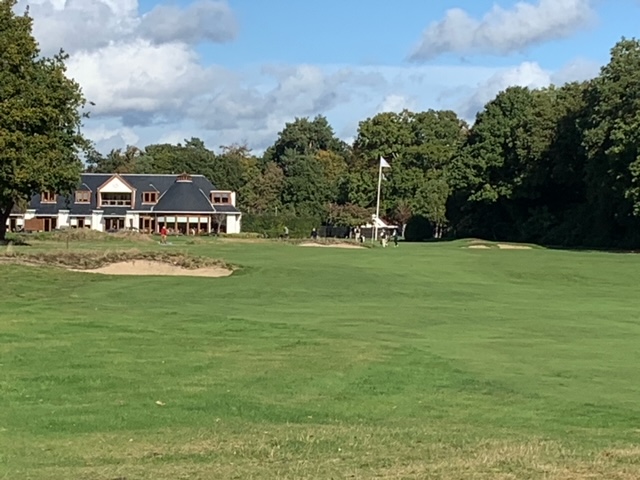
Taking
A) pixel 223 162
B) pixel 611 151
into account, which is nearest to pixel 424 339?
pixel 611 151

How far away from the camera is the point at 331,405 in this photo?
1486 cm

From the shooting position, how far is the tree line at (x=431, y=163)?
58.4m

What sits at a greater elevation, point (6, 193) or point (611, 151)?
point (611, 151)

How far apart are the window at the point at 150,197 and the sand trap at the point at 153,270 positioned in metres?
81.7

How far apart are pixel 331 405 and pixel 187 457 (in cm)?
505

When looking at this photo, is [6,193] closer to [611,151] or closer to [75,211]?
[611,151]

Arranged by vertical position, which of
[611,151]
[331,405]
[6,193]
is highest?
[611,151]

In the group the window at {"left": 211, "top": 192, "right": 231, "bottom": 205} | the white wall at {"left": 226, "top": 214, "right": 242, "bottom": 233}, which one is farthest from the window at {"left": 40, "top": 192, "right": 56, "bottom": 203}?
the white wall at {"left": 226, "top": 214, "right": 242, "bottom": 233}

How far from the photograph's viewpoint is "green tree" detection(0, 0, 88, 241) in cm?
5556

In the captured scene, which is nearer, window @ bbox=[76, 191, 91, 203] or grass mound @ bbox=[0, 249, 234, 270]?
grass mound @ bbox=[0, 249, 234, 270]

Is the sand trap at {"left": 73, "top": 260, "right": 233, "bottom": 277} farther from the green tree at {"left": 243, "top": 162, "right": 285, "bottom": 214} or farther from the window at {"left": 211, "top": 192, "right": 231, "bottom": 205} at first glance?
the green tree at {"left": 243, "top": 162, "right": 285, "bottom": 214}

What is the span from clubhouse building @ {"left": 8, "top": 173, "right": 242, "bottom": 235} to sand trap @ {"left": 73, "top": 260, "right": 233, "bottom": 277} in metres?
76.3

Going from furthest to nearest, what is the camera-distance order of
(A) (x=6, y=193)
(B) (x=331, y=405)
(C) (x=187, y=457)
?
(A) (x=6, y=193) → (B) (x=331, y=405) → (C) (x=187, y=457)

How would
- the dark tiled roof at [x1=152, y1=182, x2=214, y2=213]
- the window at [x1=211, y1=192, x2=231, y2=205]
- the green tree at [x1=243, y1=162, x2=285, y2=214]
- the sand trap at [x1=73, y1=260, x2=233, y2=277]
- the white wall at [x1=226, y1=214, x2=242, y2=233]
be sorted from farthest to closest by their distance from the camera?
the green tree at [x1=243, y1=162, x2=285, y2=214] → the window at [x1=211, y1=192, x2=231, y2=205] → the white wall at [x1=226, y1=214, x2=242, y2=233] → the dark tiled roof at [x1=152, y1=182, x2=214, y2=213] → the sand trap at [x1=73, y1=260, x2=233, y2=277]
